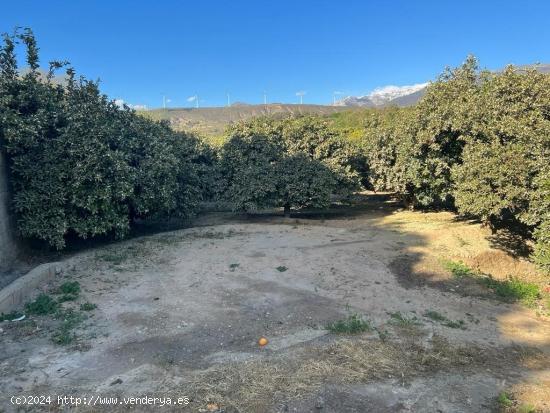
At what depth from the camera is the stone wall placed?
33.7 feet

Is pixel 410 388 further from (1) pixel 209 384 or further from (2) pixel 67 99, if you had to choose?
(2) pixel 67 99

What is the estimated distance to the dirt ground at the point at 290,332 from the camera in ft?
16.3

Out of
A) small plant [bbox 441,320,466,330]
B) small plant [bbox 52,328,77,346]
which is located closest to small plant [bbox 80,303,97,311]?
small plant [bbox 52,328,77,346]

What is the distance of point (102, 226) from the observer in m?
11.3

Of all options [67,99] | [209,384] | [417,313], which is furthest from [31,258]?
[417,313]

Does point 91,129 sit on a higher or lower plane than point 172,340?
higher

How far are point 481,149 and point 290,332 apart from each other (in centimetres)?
838

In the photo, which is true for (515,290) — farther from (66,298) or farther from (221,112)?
(221,112)

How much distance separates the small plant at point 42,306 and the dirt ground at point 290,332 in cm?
27

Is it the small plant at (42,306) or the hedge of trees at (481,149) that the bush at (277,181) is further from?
the small plant at (42,306)

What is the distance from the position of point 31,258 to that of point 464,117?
1371cm

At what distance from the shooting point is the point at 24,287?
8.29 metres

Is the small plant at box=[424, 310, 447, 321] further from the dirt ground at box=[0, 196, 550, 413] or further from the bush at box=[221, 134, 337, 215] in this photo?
the bush at box=[221, 134, 337, 215]

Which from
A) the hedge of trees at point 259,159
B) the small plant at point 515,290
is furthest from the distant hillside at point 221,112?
the small plant at point 515,290
